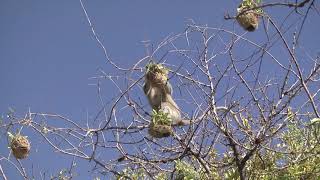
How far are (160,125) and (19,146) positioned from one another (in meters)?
1.38

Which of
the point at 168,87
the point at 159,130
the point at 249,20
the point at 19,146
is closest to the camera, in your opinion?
the point at 159,130

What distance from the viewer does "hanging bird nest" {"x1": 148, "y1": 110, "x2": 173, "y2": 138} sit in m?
3.87

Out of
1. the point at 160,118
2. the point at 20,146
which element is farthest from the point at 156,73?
the point at 20,146

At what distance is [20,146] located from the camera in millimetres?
4672

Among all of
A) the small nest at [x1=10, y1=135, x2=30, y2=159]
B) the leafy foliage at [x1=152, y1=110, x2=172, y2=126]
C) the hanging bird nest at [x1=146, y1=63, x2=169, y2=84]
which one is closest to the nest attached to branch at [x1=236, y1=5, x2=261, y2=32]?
the hanging bird nest at [x1=146, y1=63, x2=169, y2=84]

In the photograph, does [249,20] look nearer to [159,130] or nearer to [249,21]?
[249,21]

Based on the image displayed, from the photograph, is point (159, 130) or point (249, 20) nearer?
point (159, 130)

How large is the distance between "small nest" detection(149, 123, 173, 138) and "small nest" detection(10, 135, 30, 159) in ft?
4.18

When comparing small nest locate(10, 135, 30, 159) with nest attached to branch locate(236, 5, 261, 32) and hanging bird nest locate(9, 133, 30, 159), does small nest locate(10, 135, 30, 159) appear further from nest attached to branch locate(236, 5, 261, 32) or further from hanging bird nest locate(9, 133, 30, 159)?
nest attached to branch locate(236, 5, 261, 32)

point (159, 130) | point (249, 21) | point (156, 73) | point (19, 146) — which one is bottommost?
point (159, 130)

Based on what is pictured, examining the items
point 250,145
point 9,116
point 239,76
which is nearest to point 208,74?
point 239,76

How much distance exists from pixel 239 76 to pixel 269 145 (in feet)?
2.44

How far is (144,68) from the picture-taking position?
13.2ft

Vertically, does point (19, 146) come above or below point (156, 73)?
below
